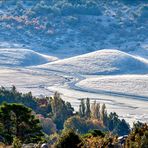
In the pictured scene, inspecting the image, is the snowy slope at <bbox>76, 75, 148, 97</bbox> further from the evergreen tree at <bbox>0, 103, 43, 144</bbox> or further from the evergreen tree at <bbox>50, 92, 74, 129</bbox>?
the evergreen tree at <bbox>0, 103, 43, 144</bbox>

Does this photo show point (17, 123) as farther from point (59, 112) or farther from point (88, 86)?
point (88, 86)

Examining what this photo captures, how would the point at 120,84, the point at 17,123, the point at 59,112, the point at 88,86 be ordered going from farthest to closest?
the point at 120,84, the point at 88,86, the point at 59,112, the point at 17,123

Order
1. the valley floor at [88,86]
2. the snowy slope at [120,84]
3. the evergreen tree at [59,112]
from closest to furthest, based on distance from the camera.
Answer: the evergreen tree at [59,112], the valley floor at [88,86], the snowy slope at [120,84]

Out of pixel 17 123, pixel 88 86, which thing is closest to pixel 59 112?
pixel 17 123

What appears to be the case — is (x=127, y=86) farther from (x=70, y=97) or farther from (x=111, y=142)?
(x=111, y=142)

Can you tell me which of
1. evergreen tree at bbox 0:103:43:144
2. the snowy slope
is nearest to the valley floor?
the snowy slope

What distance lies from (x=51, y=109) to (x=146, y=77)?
8618cm

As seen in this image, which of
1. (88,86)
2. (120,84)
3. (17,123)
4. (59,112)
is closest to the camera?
(17,123)

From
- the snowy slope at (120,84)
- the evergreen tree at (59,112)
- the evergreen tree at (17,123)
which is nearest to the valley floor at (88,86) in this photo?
the snowy slope at (120,84)

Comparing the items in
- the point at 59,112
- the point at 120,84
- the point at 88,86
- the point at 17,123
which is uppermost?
the point at 17,123

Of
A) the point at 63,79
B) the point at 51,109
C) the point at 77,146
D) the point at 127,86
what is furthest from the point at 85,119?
the point at 63,79

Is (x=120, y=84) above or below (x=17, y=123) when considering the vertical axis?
below

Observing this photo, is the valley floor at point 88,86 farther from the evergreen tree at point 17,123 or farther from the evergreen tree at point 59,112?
the evergreen tree at point 17,123

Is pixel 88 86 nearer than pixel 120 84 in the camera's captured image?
Yes
